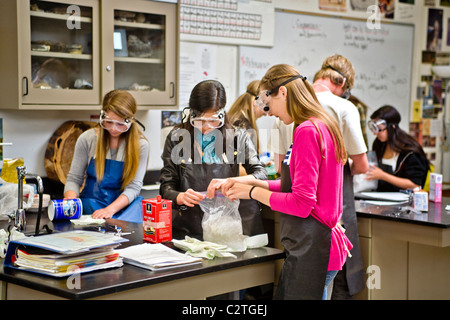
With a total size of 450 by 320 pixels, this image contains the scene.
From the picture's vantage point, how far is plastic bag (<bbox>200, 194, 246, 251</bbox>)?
2.46 m

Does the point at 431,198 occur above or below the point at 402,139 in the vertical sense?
below

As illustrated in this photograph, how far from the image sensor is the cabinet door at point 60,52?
3.35 m

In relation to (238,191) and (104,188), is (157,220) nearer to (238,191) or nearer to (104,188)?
(238,191)

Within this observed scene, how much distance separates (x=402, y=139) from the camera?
4.32 m

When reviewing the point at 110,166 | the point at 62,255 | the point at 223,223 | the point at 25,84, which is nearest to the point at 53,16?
the point at 25,84

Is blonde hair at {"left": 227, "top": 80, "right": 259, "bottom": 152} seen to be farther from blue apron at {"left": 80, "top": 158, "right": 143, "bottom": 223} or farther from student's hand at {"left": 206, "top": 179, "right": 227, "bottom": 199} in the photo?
student's hand at {"left": 206, "top": 179, "right": 227, "bottom": 199}

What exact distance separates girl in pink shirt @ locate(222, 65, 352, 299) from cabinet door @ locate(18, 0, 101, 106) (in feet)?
5.03

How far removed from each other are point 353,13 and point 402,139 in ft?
5.67

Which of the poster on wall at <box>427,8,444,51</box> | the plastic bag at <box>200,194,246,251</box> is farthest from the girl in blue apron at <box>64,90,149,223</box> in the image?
the poster on wall at <box>427,8,444,51</box>

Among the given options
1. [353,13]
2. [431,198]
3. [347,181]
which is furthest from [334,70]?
[353,13]

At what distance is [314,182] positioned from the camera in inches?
87.0

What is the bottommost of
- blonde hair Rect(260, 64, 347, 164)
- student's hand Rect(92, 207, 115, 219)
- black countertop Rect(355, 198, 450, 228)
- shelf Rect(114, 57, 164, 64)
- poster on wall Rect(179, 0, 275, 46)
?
black countertop Rect(355, 198, 450, 228)
